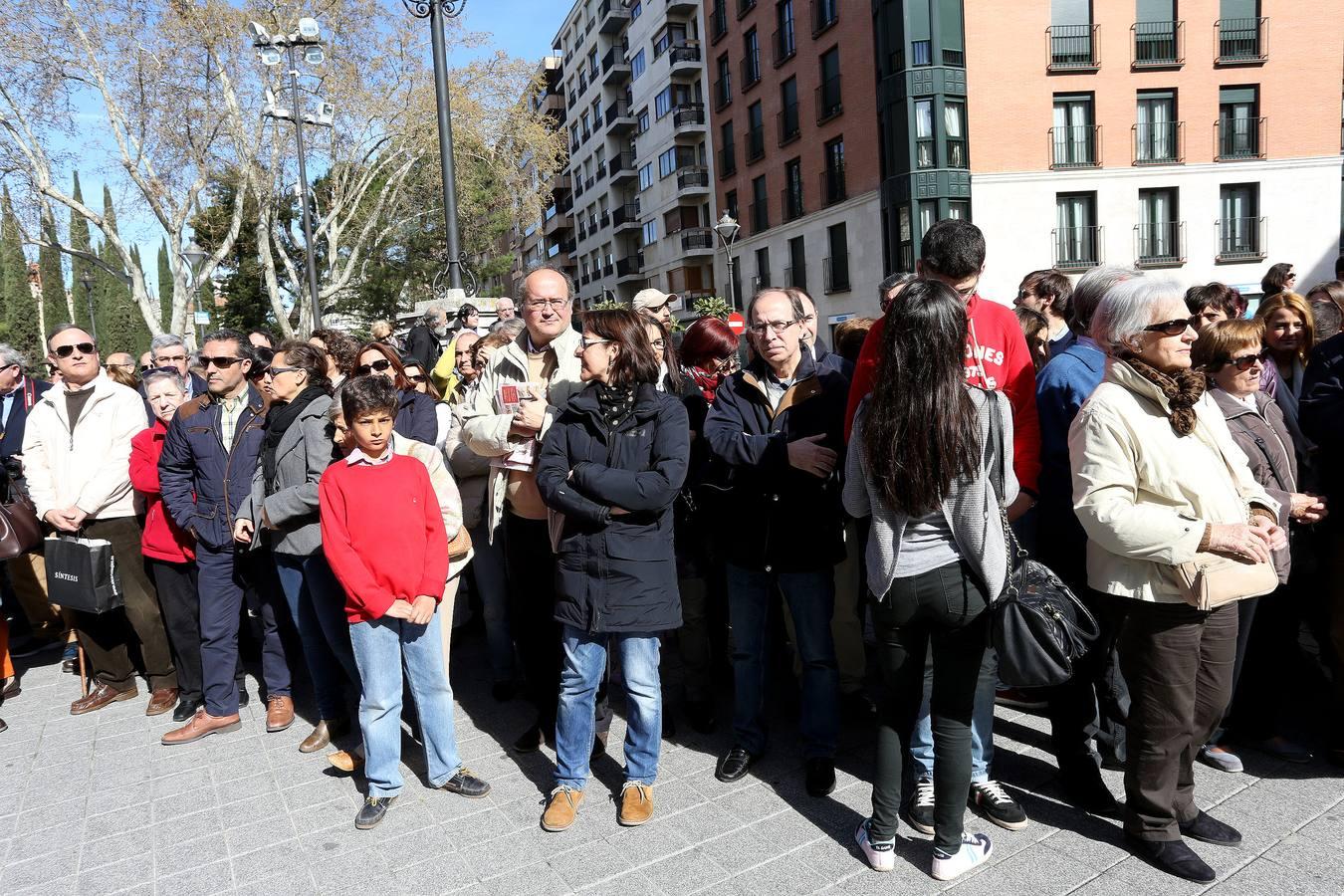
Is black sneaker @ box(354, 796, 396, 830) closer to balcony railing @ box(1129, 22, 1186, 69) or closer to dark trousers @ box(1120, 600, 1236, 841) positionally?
dark trousers @ box(1120, 600, 1236, 841)

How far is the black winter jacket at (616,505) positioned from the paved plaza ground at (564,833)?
870 mm

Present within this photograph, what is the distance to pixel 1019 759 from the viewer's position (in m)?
3.82

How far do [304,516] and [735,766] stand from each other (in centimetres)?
238

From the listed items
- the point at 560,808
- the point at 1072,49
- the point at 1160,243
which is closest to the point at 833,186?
the point at 1072,49

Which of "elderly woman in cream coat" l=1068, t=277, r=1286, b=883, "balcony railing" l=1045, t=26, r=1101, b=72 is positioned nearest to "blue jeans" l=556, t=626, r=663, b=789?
"elderly woman in cream coat" l=1068, t=277, r=1286, b=883

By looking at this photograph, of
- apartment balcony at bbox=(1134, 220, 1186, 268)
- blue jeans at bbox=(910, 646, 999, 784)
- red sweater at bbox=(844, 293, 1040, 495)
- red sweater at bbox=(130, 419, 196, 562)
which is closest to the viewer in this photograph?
blue jeans at bbox=(910, 646, 999, 784)

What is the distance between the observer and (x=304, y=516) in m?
4.07

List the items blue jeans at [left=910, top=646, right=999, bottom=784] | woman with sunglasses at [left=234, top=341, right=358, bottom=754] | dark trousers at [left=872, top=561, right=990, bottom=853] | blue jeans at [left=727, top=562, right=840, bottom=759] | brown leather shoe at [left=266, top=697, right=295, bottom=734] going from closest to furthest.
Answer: dark trousers at [left=872, top=561, right=990, bottom=853]
blue jeans at [left=910, top=646, right=999, bottom=784]
blue jeans at [left=727, top=562, right=840, bottom=759]
woman with sunglasses at [left=234, top=341, right=358, bottom=754]
brown leather shoe at [left=266, top=697, right=295, bottom=734]

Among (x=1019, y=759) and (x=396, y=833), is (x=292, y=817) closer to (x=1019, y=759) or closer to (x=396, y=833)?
(x=396, y=833)

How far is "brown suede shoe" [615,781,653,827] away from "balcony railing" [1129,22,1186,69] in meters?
28.9

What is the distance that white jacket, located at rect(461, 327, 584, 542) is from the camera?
3.92m

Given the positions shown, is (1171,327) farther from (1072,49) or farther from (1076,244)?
(1072,49)

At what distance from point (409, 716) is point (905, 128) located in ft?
82.5

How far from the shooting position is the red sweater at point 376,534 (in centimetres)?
353
